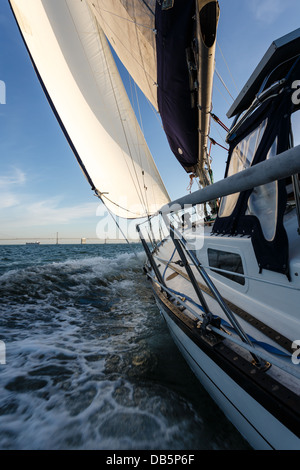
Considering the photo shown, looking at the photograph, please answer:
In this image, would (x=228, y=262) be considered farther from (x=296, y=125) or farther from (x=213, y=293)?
(x=296, y=125)

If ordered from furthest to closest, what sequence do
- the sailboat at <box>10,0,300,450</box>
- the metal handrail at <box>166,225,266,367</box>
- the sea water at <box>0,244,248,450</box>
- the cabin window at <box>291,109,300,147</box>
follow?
1. the cabin window at <box>291,109,300,147</box>
2. the sea water at <box>0,244,248,450</box>
3. the metal handrail at <box>166,225,266,367</box>
4. the sailboat at <box>10,0,300,450</box>

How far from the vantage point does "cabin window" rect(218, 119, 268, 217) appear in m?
2.23

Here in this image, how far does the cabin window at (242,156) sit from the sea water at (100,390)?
2.25 metres

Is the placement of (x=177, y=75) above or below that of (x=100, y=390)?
above

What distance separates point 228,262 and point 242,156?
1392 millimetres

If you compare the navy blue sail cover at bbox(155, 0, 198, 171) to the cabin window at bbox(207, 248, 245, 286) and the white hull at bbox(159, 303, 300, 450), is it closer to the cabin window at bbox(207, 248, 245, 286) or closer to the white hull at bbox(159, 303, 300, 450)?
the cabin window at bbox(207, 248, 245, 286)

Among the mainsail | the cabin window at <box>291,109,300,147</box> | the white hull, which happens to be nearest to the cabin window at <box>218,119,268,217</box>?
the cabin window at <box>291,109,300,147</box>

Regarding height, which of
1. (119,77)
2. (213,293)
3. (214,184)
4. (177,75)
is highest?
(119,77)

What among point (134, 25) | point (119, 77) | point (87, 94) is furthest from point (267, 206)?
point (119, 77)

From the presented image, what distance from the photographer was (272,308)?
186 centimetres

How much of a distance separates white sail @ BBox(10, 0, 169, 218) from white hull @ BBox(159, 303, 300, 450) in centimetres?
534

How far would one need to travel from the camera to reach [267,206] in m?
1.98

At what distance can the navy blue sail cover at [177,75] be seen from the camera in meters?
3.20
